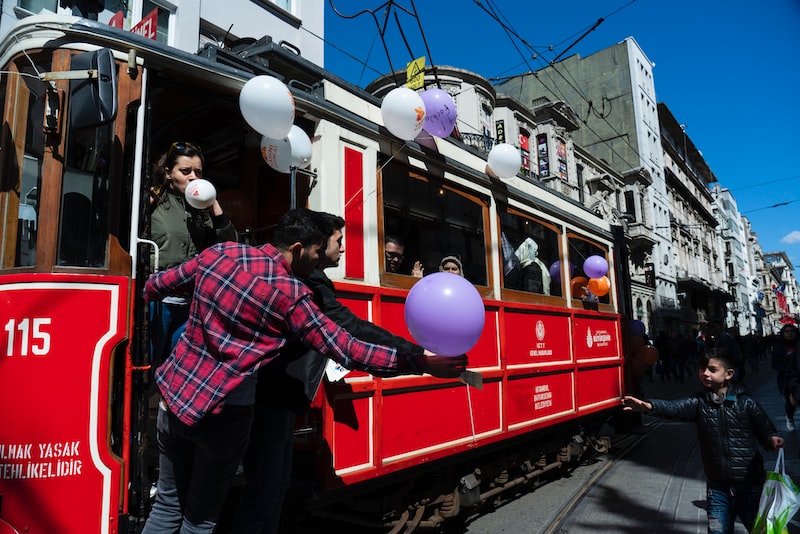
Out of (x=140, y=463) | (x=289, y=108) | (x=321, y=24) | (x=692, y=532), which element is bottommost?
(x=692, y=532)

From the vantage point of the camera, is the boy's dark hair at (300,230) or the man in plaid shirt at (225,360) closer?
the man in plaid shirt at (225,360)

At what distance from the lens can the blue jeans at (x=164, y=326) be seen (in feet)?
8.54

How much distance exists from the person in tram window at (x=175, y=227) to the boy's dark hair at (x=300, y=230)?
671mm

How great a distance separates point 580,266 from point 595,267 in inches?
6.8

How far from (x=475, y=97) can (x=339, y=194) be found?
66.9 feet

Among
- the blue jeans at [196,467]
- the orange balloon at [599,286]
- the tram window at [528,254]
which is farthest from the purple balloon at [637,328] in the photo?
the blue jeans at [196,467]

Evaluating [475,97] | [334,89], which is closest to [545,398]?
[334,89]

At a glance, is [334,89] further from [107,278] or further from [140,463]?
[140,463]

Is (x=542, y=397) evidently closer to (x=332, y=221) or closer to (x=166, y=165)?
(x=332, y=221)

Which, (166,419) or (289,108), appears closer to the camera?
(166,419)

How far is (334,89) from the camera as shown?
3387 millimetres

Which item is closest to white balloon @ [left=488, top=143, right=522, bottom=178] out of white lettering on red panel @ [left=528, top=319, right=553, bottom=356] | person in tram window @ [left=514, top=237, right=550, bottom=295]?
person in tram window @ [left=514, top=237, right=550, bottom=295]

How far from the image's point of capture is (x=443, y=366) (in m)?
1.83

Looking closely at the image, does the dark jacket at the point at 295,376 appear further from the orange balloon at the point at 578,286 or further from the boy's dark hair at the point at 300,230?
the orange balloon at the point at 578,286
